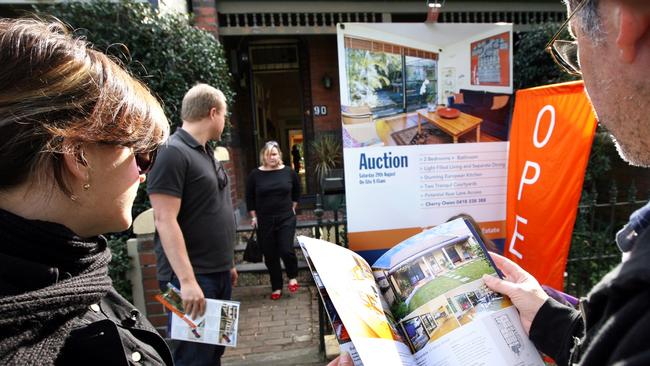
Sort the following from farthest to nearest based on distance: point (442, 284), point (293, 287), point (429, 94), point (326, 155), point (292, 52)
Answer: point (292, 52)
point (326, 155)
point (293, 287)
point (429, 94)
point (442, 284)

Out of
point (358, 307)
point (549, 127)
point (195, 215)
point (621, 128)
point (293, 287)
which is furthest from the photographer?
point (293, 287)

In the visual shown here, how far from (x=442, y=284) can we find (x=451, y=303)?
0.06 m

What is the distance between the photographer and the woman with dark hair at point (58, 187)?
2.43 feet

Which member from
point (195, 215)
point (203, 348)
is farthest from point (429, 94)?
point (203, 348)

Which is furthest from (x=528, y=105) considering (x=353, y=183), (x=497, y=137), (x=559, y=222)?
(x=353, y=183)

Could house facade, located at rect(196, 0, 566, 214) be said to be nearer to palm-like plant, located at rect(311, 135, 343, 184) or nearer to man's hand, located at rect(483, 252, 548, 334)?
palm-like plant, located at rect(311, 135, 343, 184)

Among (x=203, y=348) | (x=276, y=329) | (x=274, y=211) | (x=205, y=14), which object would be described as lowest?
(x=276, y=329)

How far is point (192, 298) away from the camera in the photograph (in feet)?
6.93

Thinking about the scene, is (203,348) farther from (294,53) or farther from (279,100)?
(279,100)

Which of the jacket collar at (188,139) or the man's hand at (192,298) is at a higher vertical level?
the jacket collar at (188,139)

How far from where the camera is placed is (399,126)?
270cm

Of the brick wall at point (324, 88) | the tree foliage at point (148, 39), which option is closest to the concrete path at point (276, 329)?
the tree foliage at point (148, 39)

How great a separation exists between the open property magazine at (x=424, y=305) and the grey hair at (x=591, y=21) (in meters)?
0.69

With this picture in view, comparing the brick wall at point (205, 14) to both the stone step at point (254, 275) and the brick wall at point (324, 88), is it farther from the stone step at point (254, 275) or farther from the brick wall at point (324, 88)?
the stone step at point (254, 275)
